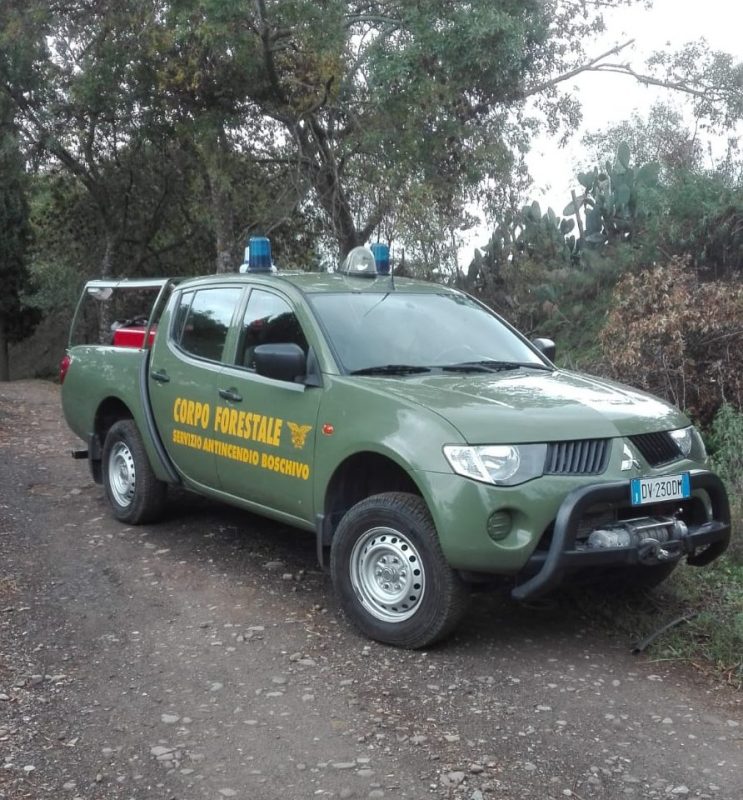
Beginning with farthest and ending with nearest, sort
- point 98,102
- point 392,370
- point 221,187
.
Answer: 1. point 98,102
2. point 221,187
3. point 392,370

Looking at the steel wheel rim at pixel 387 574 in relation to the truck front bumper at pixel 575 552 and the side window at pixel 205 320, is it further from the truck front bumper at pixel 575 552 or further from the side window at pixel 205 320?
the side window at pixel 205 320

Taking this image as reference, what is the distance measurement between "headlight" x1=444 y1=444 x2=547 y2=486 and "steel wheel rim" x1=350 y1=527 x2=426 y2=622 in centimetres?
52

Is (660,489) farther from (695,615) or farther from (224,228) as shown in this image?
(224,228)

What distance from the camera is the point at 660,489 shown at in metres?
4.80

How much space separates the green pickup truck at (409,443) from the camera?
181 inches

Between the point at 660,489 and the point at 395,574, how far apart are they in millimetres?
1334

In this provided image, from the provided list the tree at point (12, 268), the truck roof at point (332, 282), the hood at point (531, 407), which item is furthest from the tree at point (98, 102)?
the hood at point (531, 407)

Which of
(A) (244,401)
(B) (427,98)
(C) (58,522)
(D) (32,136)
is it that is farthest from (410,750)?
(D) (32,136)

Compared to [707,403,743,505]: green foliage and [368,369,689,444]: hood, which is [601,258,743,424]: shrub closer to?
[707,403,743,505]: green foliage

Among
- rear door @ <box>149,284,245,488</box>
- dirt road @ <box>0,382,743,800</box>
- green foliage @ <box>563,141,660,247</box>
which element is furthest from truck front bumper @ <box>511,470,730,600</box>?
green foliage @ <box>563,141,660,247</box>

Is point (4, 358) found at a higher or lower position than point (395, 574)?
lower

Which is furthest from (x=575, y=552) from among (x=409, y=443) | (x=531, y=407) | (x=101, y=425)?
(x=101, y=425)

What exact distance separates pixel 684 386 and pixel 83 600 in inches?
224

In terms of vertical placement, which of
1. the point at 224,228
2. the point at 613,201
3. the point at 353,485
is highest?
the point at 613,201
